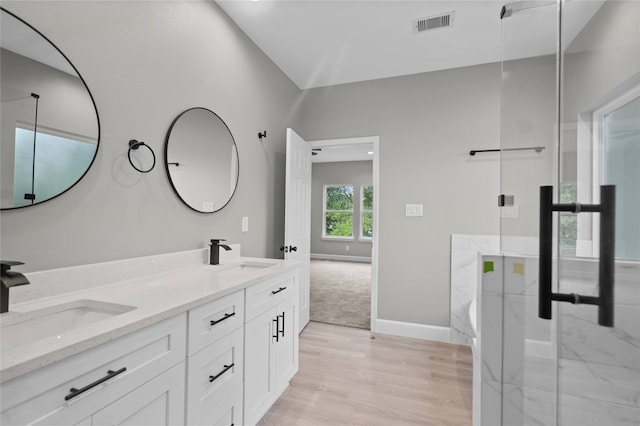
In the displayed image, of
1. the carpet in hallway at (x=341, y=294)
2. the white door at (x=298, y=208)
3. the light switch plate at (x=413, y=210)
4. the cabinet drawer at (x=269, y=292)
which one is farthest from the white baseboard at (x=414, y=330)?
the cabinet drawer at (x=269, y=292)

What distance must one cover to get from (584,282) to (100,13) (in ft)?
7.03

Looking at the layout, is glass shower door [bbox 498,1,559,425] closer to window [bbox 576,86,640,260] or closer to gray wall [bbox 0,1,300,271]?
window [bbox 576,86,640,260]

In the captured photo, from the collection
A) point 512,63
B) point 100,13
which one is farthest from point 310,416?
point 100,13

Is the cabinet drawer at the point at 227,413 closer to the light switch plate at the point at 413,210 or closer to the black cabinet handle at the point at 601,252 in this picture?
the black cabinet handle at the point at 601,252

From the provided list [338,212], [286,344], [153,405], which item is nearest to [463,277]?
[286,344]

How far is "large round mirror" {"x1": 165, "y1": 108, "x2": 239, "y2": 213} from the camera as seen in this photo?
182 cm

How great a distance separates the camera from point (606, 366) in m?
0.76

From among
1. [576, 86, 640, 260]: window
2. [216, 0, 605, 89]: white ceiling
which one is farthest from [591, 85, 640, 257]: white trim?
[216, 0, 605, 89]: white ceiling

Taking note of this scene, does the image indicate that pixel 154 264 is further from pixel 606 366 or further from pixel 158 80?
pixel 606 366

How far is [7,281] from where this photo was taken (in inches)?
36.4

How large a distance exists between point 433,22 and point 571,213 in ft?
7.18

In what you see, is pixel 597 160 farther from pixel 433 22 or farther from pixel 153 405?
pixel 433 22

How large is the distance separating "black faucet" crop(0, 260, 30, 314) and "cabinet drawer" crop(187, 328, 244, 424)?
23.9 inches

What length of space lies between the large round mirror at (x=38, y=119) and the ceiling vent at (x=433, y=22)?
2.33m
